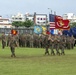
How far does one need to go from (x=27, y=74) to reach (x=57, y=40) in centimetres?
1476

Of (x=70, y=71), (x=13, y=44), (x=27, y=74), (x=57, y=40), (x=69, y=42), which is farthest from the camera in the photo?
(x=69, y=42)

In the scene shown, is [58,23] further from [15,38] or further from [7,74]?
[7,74]

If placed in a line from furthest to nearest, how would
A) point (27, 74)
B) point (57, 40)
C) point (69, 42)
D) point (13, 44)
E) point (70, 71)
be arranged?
point (69, 42)
point (57, 40)
point (13, 44)
point (70, 71)
point (27, 74)

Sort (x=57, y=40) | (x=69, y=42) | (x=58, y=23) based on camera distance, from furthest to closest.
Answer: (x=69, y=42)
(x=58, y=23)
(x=57, y=40)

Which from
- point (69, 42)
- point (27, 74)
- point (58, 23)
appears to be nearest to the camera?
point (27, 74)

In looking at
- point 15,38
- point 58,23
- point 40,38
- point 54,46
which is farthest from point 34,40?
point 15,38

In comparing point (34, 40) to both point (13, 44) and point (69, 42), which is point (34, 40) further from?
point (13, 44)

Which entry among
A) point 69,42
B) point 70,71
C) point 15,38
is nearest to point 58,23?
point 69,42

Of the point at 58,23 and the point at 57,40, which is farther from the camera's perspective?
the point at 58,23

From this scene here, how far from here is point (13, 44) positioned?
28500mm

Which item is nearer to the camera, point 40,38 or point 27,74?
point 27,74

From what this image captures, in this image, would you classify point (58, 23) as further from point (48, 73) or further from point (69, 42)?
point (48, 73)

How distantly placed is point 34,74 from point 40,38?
Answer: 97.5 ft

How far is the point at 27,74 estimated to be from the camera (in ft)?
56.4
